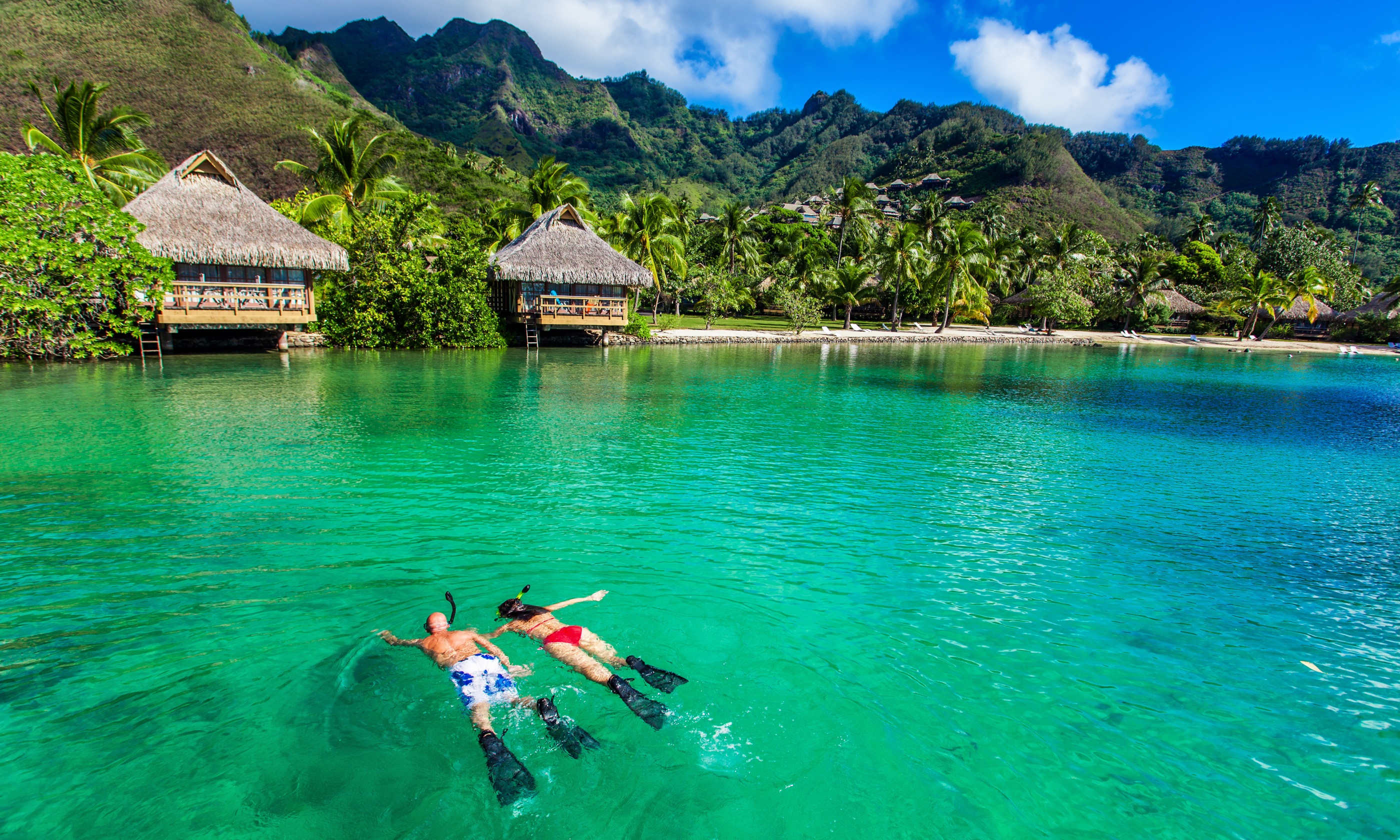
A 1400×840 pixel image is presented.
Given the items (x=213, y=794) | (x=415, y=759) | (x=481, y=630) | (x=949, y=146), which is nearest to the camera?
(x=213, y=794)

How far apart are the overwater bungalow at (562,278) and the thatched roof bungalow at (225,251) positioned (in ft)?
22.4

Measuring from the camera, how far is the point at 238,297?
859 inches

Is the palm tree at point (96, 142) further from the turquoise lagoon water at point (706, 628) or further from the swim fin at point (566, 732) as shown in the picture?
the swim fin at point (566, 732)

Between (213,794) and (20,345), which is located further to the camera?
(20,345)

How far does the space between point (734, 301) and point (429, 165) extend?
36318 mm

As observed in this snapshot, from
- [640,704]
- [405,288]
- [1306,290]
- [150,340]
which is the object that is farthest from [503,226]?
[1306,290]

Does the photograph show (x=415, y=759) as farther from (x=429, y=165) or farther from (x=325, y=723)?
(x=429, y=165)

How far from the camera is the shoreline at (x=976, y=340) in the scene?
34656 mm

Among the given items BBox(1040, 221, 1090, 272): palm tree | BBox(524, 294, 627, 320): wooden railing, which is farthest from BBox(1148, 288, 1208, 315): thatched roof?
BBox(524, 294, 627, 320): wooden railing

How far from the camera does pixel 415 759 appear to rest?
407 cm

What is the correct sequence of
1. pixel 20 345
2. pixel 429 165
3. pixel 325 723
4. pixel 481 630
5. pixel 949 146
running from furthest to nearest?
pixel 949 146 < pixel 429 165 < pixel 20 345 < pixel 481 630 < pixel 325 723

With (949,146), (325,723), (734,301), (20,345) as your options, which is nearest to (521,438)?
(325,723)

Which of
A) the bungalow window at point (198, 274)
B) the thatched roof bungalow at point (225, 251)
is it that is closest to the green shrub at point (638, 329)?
the thatched roof bungalow at point (225, 251)

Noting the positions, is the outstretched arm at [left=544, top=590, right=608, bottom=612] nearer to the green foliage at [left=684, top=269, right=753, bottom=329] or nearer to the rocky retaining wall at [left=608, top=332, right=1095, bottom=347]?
the rocky retaining wall at [left=608, top=332, right=1095, bottom=347]
